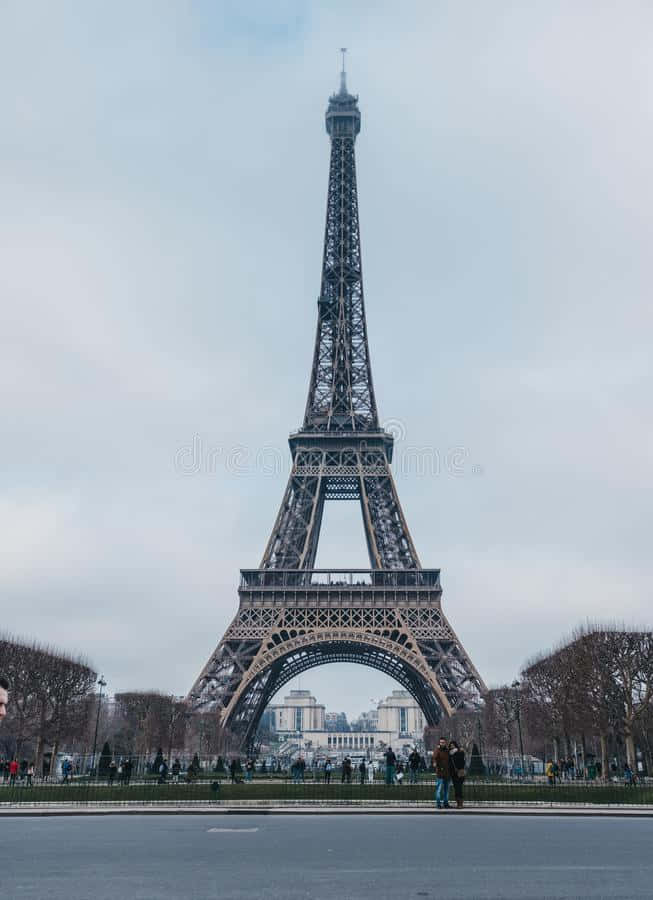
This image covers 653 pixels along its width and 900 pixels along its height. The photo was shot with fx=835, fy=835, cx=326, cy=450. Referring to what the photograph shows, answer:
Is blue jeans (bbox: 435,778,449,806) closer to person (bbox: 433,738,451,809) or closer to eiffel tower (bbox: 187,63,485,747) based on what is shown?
person (bbox: 433,738,451,809)

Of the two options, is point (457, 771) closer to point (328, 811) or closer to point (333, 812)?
point (333, 812)

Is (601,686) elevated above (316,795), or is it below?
above

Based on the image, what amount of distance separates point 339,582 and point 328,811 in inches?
1688

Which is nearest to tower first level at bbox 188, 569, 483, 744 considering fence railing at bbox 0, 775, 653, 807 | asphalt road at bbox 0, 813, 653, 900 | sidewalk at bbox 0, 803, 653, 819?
fence railing at bbox 0, 775, 653, 807

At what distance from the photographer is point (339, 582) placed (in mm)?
66438

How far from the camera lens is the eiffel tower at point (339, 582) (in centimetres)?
6078

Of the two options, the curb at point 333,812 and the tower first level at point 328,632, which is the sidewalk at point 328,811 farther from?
the tower first level at point 328,632

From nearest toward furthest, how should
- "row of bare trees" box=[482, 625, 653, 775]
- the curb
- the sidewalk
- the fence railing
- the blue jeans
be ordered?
the curb, the sidewalk, the blue jeans, the fence railing, "row of bare trees" box=[482, 625, 653, 775]

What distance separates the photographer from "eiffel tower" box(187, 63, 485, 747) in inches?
2393

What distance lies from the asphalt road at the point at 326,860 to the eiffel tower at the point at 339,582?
41.8m

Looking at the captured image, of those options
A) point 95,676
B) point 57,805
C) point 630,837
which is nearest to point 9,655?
point 95,676

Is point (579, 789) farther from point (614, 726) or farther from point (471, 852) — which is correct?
point (471, 852)

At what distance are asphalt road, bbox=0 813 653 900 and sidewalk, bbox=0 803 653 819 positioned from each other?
3.76 meters

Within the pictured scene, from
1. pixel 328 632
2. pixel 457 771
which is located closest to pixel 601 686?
pixel 328 632
